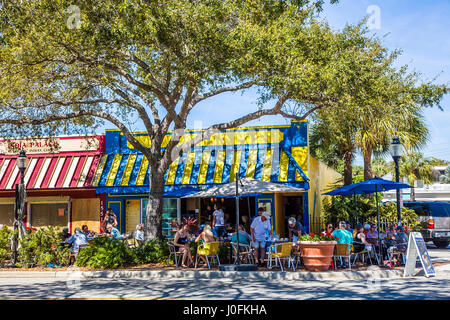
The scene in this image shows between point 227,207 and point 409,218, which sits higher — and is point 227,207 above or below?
above

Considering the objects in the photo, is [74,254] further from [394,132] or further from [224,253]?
[394,132]

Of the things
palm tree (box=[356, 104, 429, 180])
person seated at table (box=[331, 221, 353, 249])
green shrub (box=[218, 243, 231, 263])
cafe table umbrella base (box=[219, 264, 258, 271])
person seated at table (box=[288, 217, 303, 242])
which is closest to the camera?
cafe table umbrella base (box=[219, 264, 258, 271])

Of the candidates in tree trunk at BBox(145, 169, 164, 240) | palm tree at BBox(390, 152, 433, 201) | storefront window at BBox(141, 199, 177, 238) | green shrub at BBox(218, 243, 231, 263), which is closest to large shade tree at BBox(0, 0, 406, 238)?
tree trunk at BBox(145, 169, 164, 240)

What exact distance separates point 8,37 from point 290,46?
7775 millimetres

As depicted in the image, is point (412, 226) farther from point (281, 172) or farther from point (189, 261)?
point (189, 261)

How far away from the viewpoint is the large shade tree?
12.4 meters

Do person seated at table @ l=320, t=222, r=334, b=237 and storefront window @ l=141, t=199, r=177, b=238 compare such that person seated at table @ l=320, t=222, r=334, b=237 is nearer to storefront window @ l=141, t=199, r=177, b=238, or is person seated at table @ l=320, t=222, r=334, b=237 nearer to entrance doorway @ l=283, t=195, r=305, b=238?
entrance doorway @ l=283, t=195, r=305, b=238

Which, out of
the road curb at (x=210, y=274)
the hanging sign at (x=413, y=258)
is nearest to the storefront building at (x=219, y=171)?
the road curb at (x=210, y=274)

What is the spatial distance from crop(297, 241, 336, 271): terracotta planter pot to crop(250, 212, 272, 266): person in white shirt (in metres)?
1.58

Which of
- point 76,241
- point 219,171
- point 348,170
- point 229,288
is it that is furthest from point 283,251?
point 348,170

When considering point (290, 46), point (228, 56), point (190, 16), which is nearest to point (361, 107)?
point (290, 46)

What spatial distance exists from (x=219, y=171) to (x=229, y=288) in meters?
9.92

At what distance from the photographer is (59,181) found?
21.3 meters

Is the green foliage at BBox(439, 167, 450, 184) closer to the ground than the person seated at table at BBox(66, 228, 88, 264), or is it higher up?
higher up
